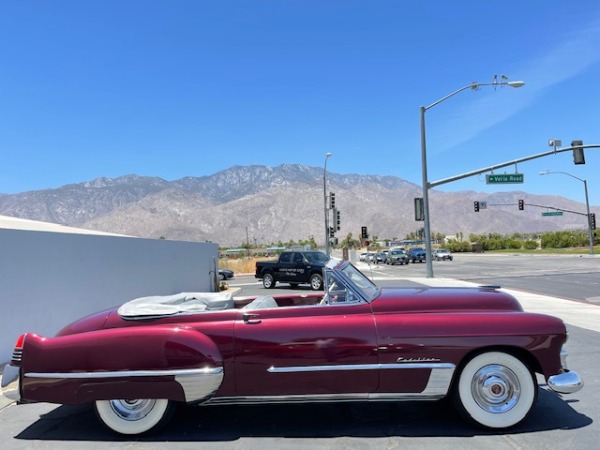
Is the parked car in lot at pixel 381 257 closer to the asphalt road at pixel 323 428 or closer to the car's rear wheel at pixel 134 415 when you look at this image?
the asphalt road at pixel 323 428

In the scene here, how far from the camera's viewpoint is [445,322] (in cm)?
400

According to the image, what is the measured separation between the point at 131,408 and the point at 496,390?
10.1ft

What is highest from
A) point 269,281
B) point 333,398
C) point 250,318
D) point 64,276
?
point 64,276

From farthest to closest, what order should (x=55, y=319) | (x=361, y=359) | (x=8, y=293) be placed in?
(x=55, y=319)
(x=8, y=293)
(x=361, y=359)

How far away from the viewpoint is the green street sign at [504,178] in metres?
26.0

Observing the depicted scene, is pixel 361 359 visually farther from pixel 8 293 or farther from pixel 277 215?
pixel 277 215

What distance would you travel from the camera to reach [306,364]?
12.9 ft

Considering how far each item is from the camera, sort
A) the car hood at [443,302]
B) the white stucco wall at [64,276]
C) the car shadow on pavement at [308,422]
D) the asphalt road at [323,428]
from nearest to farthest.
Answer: the asphalt road at [323,428], the car shadow on pavement at [308,422], the car hood at [443,302], the white stucco wall at [64,276]

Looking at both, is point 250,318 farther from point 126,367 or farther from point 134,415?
point 134,415

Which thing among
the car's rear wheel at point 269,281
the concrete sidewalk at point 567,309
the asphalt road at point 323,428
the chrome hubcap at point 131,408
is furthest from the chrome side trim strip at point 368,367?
the car's rear wheel at point 269,281

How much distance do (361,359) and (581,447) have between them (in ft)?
5.77

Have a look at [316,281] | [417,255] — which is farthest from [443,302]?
[417,255]

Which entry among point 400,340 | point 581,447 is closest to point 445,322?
point 400,340

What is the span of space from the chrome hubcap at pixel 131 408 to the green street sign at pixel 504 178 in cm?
2487
